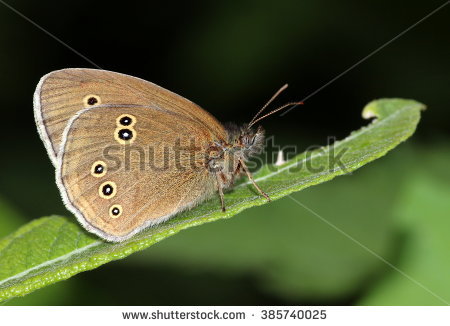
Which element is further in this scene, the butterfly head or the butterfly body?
the butterfly head

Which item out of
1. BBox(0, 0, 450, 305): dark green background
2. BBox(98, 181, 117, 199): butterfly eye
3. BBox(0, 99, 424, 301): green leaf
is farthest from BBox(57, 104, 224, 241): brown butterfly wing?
BBox(0, 0, 450, 305): dark green background

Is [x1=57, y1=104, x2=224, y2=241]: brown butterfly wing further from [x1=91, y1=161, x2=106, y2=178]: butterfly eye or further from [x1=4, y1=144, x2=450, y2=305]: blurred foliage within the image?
[x1=4, y1=144, x2=450, y2=305]: blurred foliage

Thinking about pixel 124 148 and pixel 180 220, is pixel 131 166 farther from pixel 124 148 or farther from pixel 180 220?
pixel 180 220

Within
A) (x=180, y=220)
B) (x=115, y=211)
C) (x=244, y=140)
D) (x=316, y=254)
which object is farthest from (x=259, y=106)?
(x=115, y=211)

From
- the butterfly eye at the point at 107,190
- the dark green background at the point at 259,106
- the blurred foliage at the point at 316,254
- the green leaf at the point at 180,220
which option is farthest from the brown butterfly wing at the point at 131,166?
the dark green background at the point at 259,106

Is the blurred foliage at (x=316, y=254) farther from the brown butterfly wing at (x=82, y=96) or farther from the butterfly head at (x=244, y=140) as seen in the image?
the brown butterfly wing at (x=82, y=96)

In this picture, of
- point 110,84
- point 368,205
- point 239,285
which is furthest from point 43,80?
point 368,205

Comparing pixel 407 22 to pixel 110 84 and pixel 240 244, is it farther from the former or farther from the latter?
pixel 110 84
